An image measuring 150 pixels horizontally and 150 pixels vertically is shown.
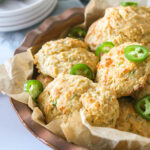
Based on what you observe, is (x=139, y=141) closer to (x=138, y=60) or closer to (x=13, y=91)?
(x=138, y=60)

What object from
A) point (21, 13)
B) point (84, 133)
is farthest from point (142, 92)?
point (21, 13)

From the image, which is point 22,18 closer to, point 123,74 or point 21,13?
point 21,13

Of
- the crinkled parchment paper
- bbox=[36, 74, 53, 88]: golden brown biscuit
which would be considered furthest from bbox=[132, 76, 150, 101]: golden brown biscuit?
bbox=[36, 74, 53, 88]: golden brown biscuit

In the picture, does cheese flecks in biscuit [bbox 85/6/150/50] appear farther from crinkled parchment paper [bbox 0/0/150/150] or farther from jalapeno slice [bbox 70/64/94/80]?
crinkled parchment paper [bbox 0/0/150/150]

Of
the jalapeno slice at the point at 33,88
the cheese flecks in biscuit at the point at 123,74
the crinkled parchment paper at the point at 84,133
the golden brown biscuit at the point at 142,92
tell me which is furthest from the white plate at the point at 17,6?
the golden brown biscuit at the point at 142,92

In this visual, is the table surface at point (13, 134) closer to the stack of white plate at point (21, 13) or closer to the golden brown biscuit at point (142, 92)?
the golden brown biscuit at point (142, 92)

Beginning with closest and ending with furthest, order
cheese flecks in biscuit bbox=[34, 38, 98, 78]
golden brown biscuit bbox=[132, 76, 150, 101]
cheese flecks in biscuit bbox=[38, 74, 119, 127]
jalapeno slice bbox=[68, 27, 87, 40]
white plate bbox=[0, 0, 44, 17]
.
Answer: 1. cheese flecks in biscuit bbox=[38, 74, 119, 127]
2. golden brown biscuit bbox=[132, 76, 150, 101]
3. cheese flecks in biscuit bbox=[34, 38, 98, 78]
4. jalapeno slice bbox=[68, 27, 87, 40]
5. white plate bbox=[0, 0, 44, 17]
